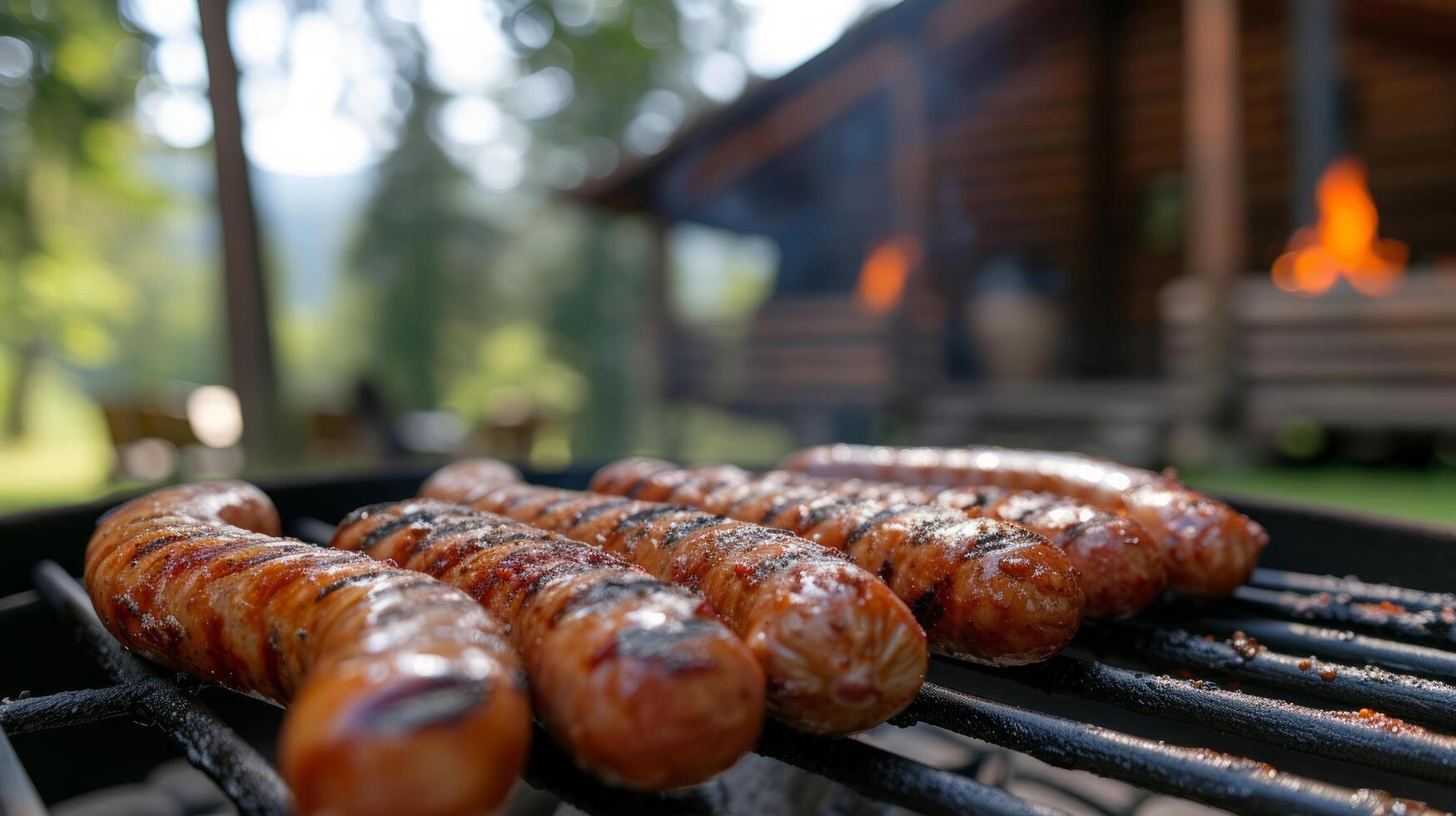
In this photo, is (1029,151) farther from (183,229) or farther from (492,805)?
(183,229)

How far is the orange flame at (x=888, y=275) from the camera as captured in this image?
9820mm

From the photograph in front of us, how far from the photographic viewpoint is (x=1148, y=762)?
4.49 feet

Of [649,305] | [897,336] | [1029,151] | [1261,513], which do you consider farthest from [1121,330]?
[1261,513]

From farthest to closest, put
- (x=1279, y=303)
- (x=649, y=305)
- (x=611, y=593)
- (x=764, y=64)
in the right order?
(x=764, y=64) < (x=649, y=305) < (x=1279, y=303) < (x=611, y=593)

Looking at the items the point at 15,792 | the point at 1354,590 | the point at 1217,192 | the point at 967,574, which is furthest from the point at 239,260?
the point at 1217,192

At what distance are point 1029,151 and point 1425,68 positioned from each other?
440 cm

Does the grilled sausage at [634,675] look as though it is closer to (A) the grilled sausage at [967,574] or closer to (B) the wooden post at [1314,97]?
(A) the grilled sausage at [967,574]

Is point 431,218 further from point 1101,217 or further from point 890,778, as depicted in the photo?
point 890,778

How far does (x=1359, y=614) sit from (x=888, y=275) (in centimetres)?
832

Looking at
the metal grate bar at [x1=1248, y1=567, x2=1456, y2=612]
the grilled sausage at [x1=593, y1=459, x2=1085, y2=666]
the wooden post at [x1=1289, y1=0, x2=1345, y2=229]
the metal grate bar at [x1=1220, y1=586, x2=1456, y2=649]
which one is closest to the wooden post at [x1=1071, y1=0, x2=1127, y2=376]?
the wooden post at [x1=1289, y1=0, x2=1345, y2=229]

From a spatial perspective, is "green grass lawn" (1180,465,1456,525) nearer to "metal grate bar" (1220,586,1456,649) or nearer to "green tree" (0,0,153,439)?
"metal grate bar" (1220,586,1456,649)

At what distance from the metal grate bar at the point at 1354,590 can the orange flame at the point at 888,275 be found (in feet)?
24.5

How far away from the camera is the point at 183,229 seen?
48.4m

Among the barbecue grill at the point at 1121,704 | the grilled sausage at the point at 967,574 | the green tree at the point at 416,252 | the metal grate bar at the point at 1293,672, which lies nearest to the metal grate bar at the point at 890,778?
the barbecue grill at the point at 1121,704
